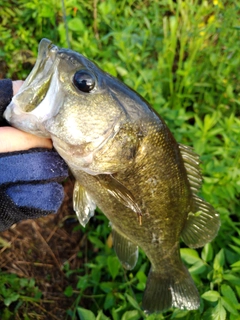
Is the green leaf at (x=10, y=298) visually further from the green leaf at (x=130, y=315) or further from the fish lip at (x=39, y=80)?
the fish lip at (x=39, y=80)

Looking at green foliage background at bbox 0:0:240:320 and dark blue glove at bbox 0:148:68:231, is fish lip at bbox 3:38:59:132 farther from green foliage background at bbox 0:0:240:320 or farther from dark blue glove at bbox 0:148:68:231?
green foliage background at bbox 0:0:240:320

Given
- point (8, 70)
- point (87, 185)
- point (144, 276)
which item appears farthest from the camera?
point (8, 70)

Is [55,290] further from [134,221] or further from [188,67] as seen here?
[188,67]

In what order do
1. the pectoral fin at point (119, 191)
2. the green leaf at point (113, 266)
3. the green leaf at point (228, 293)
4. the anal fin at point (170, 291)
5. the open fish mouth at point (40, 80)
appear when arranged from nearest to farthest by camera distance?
the open fish mouth at point (40, 80) → the pectoral fin at point (119, 191) → the green leaf at point (228, 293) → the anal fin at point (170, 291) → the green leaf at point (113, 266)

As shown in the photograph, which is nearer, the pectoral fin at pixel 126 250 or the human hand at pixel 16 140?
the human hand at pixel 16 140

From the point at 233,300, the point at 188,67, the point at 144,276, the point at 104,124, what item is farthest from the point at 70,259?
the point at 188,67

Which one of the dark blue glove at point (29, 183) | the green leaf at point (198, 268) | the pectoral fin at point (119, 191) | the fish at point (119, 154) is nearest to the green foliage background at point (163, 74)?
the green leaf at point (198, 268)

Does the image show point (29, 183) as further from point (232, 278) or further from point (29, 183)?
point (232, 278)

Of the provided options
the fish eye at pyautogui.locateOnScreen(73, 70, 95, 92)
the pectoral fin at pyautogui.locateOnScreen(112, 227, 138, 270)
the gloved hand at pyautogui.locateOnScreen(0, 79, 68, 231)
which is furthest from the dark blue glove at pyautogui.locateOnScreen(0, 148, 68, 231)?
the pectoral fin at pyautogui.locateOnScreen(112, 227, 138, 270)
